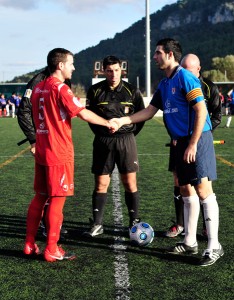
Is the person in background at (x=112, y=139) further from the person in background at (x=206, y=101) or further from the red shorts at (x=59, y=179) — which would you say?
the red shorts at (x=59, y=179)

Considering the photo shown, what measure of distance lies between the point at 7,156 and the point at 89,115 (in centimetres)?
908

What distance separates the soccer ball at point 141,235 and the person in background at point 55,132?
2.68 ft

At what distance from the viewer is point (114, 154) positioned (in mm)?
5496

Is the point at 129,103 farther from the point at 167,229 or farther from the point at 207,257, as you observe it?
the point at 207,257

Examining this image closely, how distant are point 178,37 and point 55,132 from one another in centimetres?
13107

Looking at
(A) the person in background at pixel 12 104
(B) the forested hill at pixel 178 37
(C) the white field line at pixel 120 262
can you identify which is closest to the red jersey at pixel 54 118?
(C) the white field line at pixel 120 262

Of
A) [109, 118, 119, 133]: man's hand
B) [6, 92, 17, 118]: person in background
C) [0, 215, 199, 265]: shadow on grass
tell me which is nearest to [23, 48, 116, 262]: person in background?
[109, 118, 119, 133]: man's hand

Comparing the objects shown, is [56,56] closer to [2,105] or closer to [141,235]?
[141,235]

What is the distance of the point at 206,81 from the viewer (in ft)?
17.4

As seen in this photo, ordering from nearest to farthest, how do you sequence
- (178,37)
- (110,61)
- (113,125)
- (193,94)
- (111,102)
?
(193,94) < (113,125) < (110,61) < (111,102) < (178,37)

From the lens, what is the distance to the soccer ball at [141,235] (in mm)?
4980

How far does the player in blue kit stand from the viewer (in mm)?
4270

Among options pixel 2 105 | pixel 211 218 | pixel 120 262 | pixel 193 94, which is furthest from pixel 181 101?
pixel 2 105

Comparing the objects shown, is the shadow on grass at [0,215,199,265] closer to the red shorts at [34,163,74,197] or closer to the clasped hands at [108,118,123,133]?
the red shorts at [34,163,74,197]
